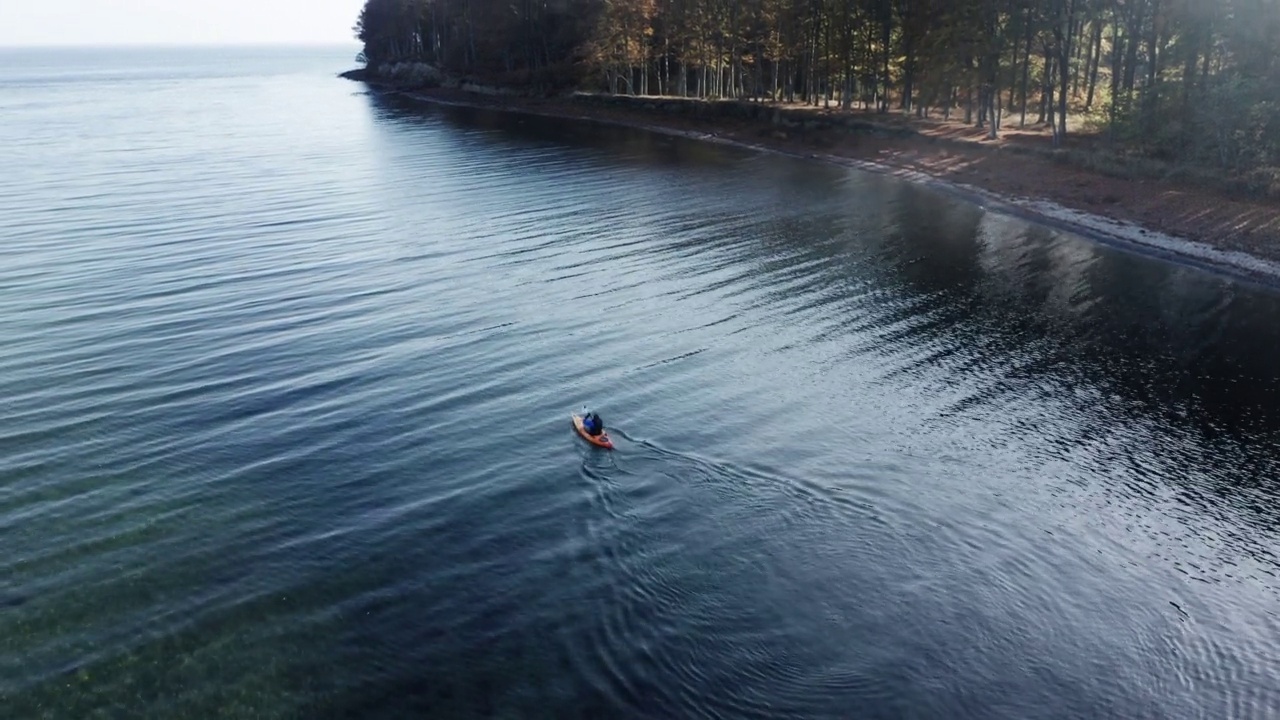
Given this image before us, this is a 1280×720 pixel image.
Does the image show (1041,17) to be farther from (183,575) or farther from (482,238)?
(183,575)

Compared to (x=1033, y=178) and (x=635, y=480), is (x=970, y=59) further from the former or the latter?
(x=635, y=480)

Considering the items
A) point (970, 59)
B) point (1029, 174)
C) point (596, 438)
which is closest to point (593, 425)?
point (596, 438)

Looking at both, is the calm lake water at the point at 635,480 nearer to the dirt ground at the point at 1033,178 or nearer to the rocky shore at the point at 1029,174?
the rocky shore at the point at 1029,174

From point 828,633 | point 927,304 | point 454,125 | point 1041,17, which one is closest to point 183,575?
point 828,633

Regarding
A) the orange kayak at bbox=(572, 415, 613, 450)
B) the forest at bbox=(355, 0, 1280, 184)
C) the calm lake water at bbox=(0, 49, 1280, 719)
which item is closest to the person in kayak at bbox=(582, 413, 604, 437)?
the orange kayak at bbox=(572, 415, 613, 450)

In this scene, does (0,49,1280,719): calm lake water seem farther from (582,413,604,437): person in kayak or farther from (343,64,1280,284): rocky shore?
(343,64,1280,284): rocky shore

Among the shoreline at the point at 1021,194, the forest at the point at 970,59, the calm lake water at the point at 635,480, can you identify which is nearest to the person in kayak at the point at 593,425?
the calm lake water at the point at 635,480
